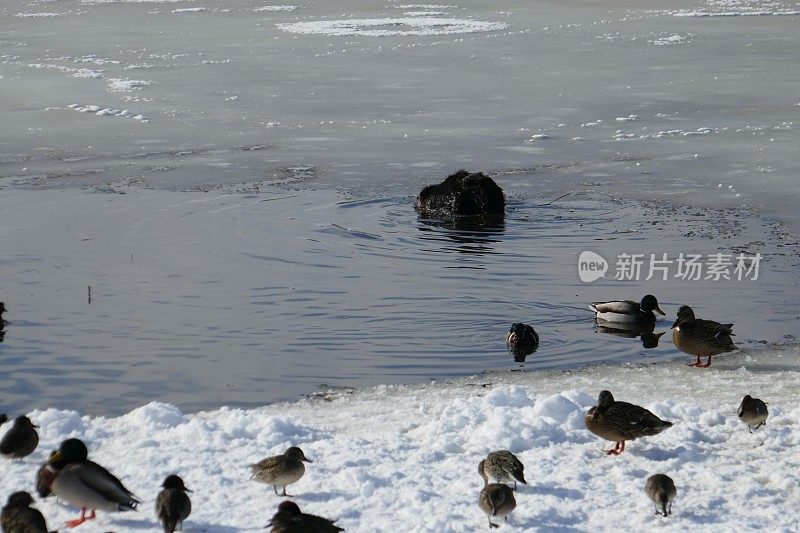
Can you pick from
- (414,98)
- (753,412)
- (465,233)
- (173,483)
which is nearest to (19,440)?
(173,483)

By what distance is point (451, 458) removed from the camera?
22.6ft

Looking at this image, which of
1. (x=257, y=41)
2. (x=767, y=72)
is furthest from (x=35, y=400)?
(x=257, y=41)

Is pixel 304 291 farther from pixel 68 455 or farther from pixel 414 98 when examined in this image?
pixel 414 98

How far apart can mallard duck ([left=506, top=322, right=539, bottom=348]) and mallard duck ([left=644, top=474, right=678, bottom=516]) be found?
361 centimetres

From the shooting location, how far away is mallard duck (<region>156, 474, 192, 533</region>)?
5711 millimetres

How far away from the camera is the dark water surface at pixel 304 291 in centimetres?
931

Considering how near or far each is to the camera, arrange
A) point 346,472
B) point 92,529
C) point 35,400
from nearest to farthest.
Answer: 1. point 92,529
2. point 346,472
3. point 35,400

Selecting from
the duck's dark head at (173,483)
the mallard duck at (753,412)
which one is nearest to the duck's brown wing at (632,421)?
the mallard duck at (753,412)

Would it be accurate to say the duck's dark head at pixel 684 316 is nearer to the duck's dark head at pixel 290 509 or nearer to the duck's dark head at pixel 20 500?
the duck's dark head at pixel 290 509

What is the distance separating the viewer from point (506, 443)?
7.01 metres

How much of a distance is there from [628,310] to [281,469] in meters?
4.80

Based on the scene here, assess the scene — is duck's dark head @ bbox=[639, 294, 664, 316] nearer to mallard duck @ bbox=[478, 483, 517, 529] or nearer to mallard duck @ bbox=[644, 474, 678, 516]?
mallard duck @ bbox=[644, 474, 678, 516]

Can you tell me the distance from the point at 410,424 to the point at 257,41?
74.4ft

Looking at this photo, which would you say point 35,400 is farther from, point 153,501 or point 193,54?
point 193,54
